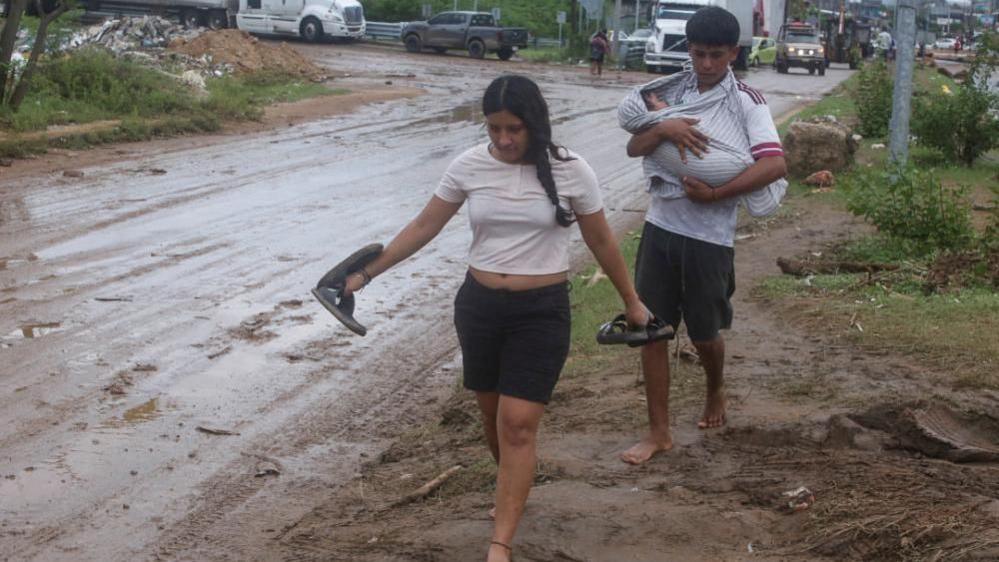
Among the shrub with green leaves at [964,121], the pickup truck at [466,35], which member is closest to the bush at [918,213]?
the shrub with green leaves at [964,121]

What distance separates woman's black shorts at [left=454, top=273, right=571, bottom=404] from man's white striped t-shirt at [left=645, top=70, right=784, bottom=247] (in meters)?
1.01

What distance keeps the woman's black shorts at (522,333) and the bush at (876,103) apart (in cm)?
1737

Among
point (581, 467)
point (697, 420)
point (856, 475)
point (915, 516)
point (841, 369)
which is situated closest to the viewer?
point (915, 516)

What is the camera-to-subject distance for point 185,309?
888 cm

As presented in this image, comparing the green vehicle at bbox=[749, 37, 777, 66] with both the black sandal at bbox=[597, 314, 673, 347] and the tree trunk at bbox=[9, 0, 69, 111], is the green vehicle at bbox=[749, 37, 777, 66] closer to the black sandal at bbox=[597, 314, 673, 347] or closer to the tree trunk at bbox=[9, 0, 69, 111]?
the tree trunk at bbox=[9, 0, 69, 111]

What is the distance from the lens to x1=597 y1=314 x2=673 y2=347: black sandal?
4996 mm

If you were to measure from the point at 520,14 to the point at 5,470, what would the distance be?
64.6 m

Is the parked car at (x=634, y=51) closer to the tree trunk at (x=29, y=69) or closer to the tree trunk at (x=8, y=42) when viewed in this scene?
the tree trunk at (x=29, y=69)

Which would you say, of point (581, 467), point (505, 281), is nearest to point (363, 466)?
point (581, 467)

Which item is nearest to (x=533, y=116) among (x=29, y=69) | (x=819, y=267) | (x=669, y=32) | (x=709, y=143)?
(x=709, y=143)

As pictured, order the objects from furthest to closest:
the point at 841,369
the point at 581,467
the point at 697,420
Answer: the point at 841,369 → the point at 697,420 → the point at 581,467

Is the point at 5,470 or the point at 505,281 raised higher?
the point at 505,281

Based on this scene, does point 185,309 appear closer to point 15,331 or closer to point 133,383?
point 15,331

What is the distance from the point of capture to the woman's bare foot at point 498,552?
4426mm
